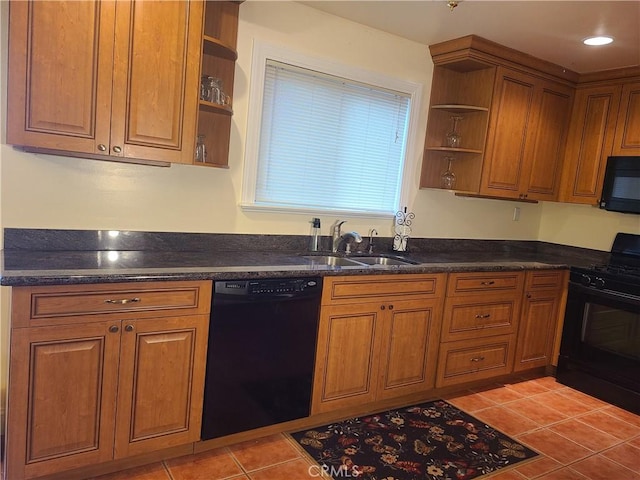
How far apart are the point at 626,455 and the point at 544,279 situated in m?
1.22

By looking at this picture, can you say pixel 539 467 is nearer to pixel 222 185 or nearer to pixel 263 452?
A: pixel 263 452

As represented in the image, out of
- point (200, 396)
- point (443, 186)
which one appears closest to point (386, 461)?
point (200, 396)

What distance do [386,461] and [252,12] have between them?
248 cm

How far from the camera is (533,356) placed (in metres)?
3.47

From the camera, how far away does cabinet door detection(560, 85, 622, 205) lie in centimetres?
358

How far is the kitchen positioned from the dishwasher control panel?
2.09ft

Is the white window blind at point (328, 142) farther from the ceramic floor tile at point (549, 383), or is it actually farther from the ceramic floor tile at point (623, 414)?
the ceramic floor tile at point (623, 414)

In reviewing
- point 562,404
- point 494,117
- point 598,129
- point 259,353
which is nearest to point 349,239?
point 259,353

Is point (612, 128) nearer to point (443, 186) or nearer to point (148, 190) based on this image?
point (443, 186)

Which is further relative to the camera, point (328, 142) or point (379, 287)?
point (328, 142)

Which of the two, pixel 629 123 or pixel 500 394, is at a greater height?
pixel 629 123

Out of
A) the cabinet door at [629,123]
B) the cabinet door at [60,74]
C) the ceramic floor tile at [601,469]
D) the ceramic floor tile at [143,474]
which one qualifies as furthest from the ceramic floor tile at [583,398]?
the cabinet door at [60,74]

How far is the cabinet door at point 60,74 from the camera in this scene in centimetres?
184

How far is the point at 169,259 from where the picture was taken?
7.54 ft
